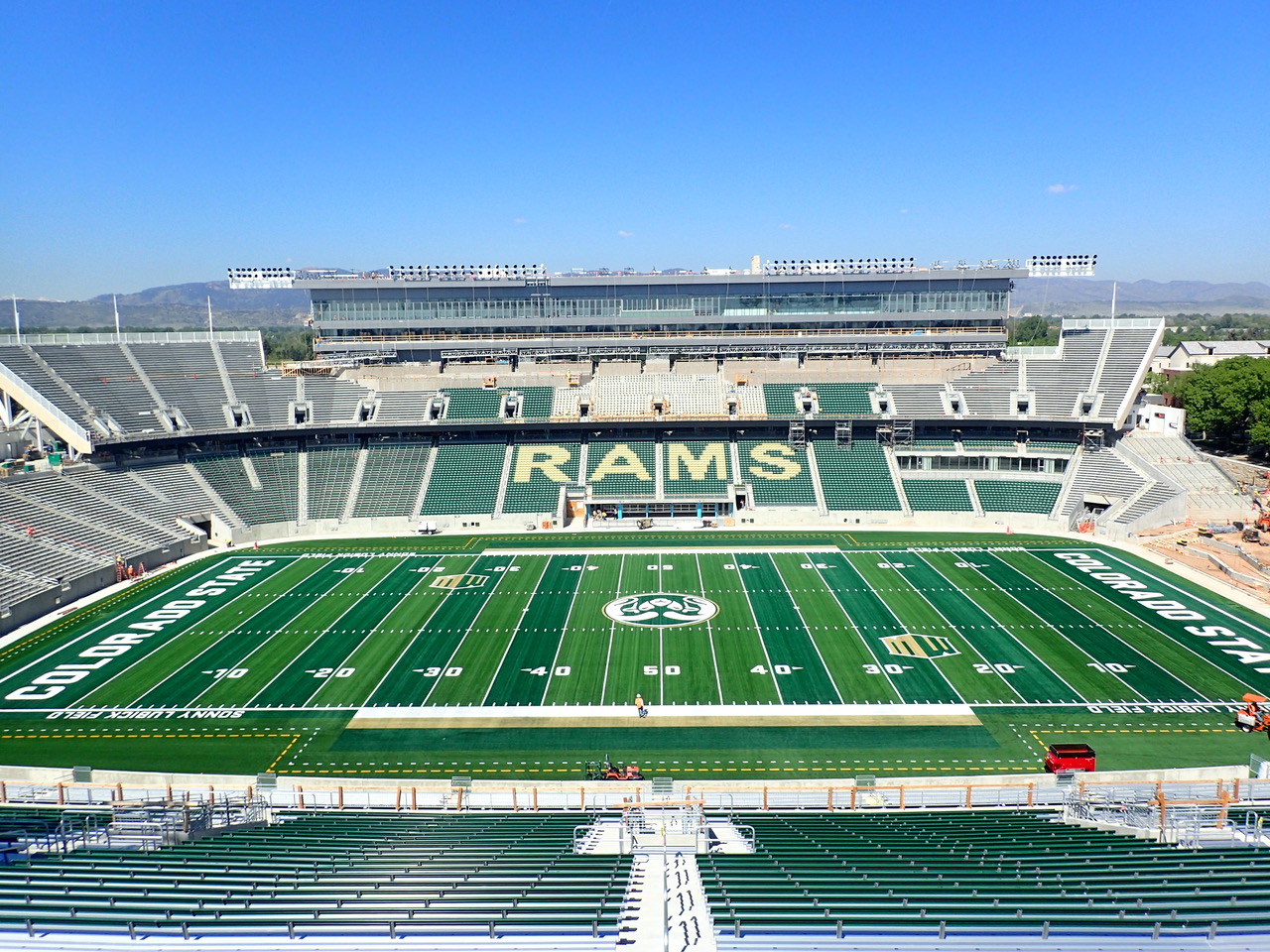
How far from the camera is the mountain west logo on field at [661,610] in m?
34.9

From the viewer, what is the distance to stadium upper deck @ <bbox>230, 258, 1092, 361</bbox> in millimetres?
64875

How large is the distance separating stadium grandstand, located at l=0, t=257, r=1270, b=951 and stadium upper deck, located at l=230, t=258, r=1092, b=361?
0.23 m

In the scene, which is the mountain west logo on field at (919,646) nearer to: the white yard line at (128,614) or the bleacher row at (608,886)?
the bleacher row at (608,886)

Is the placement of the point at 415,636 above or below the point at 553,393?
below

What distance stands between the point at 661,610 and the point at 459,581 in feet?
34.6

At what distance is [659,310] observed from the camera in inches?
2625

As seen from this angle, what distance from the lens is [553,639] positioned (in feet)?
109

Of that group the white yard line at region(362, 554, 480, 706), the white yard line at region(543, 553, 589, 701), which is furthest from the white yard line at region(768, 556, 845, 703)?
the white yard line at region(362, 554, 480, 706)

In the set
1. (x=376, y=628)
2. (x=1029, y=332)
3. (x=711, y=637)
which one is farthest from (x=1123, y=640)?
(x=1029, y=332)

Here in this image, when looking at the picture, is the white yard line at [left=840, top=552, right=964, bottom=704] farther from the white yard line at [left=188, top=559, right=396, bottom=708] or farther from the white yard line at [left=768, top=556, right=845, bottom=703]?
the white yard line at [left=188, top=559, right=396, bottom=708]

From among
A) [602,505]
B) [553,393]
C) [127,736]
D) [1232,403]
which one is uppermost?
[553,393]

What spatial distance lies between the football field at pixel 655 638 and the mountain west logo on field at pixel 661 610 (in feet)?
0.42

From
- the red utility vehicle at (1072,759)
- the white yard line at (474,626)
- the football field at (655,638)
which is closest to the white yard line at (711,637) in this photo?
the football field at (655,638)

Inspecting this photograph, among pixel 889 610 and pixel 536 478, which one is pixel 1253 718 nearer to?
pixel 889 610
